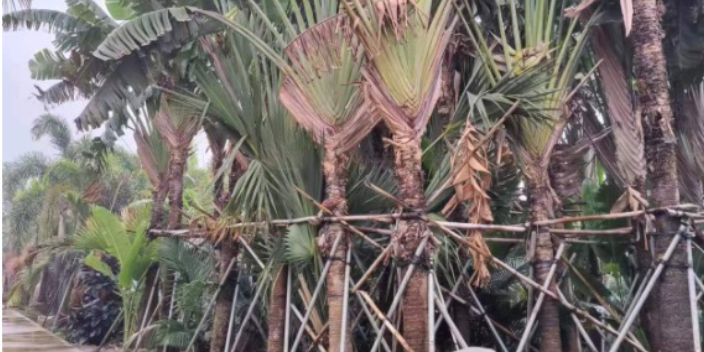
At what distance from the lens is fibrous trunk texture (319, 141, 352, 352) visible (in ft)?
21.0

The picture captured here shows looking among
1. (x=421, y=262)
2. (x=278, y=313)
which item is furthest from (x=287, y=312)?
(x=421, y=262)

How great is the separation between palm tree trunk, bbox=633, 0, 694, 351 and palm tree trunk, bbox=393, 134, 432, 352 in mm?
2063

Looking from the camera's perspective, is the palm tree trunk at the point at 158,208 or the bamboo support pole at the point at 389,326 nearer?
the bamboo support pole at the point at 389,326

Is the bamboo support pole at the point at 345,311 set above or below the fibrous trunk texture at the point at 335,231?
below

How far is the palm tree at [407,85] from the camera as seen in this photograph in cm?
571

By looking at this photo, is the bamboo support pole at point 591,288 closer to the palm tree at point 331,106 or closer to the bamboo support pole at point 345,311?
the bamboo support pole at point 345,311

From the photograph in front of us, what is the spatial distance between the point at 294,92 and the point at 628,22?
319 cm

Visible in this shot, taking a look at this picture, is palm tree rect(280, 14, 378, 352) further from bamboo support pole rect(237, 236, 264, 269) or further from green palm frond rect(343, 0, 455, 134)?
bamboo support pole rect(237, 236, 264, 269)

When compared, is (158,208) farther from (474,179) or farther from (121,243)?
(474,179)

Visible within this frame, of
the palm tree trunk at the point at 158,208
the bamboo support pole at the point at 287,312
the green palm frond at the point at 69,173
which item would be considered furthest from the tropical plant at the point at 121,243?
the green palm frond at the point at 69,173

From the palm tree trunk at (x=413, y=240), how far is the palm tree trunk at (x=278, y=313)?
1.94 meters

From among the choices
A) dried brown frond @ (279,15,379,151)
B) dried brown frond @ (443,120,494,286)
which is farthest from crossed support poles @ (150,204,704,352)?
dried brown frond @ (279,15,379,151)

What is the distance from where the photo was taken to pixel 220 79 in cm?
764

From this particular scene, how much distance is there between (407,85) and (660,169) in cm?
239
